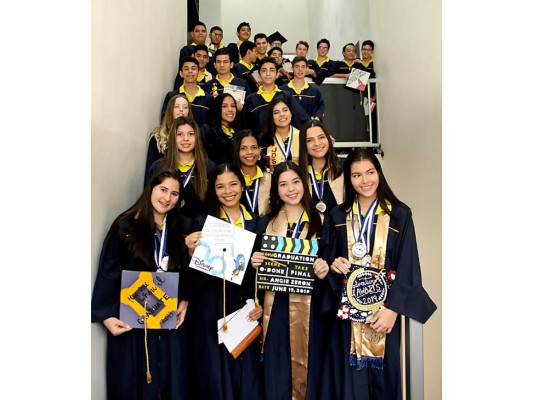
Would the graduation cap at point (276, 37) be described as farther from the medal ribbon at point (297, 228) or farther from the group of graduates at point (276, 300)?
the medal ribbon at point (297, 228)

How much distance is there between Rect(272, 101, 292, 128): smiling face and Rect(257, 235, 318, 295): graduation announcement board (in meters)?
1.75

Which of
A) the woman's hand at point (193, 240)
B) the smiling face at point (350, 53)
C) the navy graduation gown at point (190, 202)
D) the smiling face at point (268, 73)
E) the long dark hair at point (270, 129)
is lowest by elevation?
the woman's hand at point (193, 240)

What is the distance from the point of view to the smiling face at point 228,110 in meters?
5.32

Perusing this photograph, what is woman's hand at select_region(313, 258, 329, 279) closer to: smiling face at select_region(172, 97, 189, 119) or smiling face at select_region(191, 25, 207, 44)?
smiling face at select_region(172, 97, 189, 119)

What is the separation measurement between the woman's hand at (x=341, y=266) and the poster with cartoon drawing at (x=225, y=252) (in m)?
0.53

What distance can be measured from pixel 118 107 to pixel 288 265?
1787mm

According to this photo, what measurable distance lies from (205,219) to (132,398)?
1.22 meters

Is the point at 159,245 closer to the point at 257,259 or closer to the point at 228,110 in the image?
the point at 257,259

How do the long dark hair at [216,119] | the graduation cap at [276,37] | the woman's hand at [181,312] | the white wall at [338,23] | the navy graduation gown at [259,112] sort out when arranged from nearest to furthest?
the woman's hand at [181,312], the long dark hair at [216,119], the navy graduation gown at [259,112], the graduation cap at [276,37], the white wall at [338,23]

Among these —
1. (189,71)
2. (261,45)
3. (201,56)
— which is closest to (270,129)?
(189,71)

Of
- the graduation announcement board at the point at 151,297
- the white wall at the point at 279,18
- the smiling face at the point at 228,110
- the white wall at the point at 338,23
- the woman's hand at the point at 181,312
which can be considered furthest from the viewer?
the white wall at the point at 279,18

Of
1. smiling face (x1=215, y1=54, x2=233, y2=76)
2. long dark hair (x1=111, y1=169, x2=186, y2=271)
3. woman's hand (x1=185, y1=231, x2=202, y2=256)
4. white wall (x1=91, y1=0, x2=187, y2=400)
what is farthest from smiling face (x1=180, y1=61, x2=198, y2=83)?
woman's hand (x1=185, y1=231, x2=202, y2=256)

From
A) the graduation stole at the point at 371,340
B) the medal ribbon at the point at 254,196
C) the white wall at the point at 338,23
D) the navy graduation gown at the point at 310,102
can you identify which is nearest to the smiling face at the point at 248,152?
the medal ribbon at the point at 254,196

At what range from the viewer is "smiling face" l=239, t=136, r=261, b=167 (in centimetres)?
438
